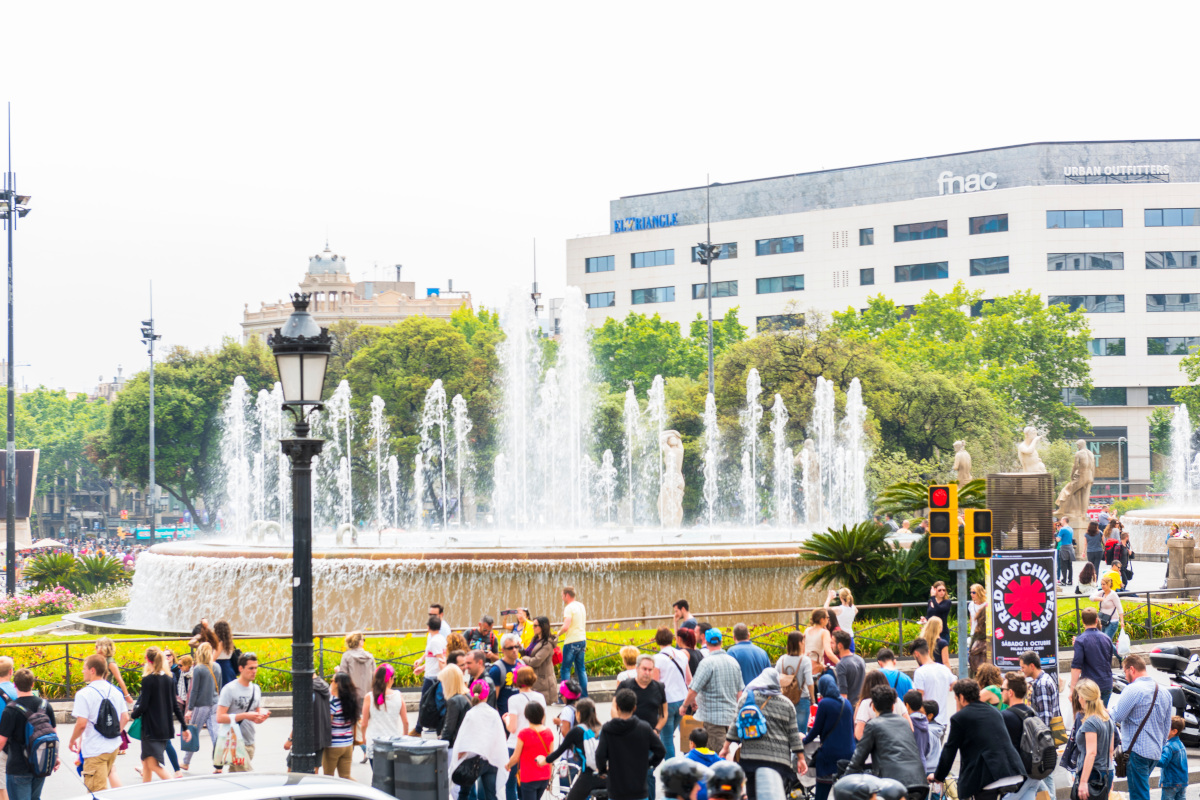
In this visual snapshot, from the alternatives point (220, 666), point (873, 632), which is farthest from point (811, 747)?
point (873, 632)

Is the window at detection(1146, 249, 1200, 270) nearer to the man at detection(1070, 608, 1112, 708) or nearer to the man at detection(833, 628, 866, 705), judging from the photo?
the man at detection(1070, 608, 1112, 708)

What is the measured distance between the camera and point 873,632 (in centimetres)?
1866

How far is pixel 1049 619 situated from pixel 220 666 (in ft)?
29.3

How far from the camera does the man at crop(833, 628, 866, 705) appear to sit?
1155cm

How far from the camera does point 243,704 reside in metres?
11.2

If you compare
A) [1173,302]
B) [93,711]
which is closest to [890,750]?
[93,711]

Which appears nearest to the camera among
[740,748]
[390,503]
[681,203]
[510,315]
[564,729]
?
[740,748]

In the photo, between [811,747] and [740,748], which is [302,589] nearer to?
[740,748]

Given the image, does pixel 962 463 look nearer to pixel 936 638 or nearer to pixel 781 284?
pixel 936 638

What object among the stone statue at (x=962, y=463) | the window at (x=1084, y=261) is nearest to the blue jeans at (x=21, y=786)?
the stone statue at (x=962, y=463)

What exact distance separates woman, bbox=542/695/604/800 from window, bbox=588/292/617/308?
87.5m

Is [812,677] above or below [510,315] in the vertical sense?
below

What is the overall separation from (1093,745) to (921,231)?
76.5 m

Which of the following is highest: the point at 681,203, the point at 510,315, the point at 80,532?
the point at 681,203
